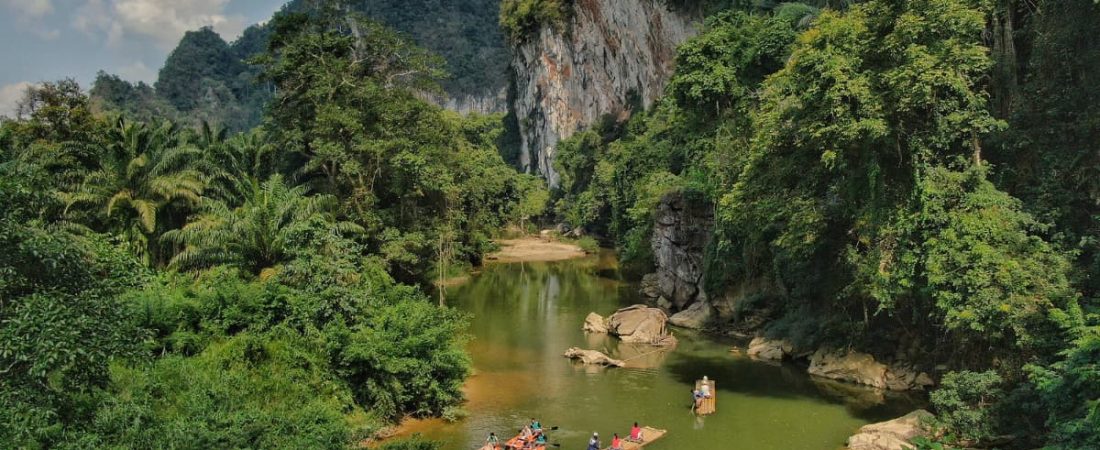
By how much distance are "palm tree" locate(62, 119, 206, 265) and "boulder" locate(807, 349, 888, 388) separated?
19.6 metres

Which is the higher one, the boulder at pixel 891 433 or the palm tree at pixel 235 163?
the palm tree at pixel 235 163

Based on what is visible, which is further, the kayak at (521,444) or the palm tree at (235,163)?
the palm tree at (235,163)

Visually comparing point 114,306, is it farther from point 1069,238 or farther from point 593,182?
point 593,182

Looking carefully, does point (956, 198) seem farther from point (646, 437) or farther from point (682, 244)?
point (682, 244)

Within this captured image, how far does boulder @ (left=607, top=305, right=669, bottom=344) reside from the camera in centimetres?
2536

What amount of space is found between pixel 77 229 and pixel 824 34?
759 inches

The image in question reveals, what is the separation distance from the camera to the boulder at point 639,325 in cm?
2536

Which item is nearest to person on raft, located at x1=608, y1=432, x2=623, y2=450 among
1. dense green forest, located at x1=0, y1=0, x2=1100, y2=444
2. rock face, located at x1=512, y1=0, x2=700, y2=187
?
dense green forest, located at x1=0, y1=0, x2=1100, y2=444

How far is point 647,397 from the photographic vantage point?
62.6ft

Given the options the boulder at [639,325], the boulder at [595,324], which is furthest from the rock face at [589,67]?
the boulder at [639,325]

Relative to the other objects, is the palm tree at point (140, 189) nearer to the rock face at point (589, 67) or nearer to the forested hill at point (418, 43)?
the rock face at point (589, 67)

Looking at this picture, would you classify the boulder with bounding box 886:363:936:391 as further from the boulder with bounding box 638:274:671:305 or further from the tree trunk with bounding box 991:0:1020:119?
the boulder with bounding box 638:274:671:305

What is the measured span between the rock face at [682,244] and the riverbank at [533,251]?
2230 cm

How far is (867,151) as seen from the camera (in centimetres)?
1742
